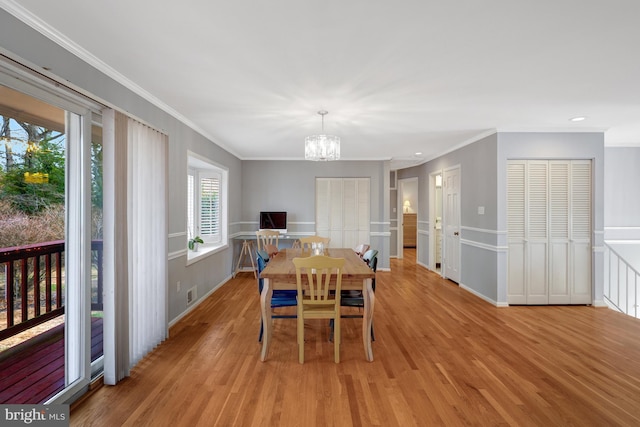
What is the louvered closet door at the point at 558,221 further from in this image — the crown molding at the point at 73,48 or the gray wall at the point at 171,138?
the crown molding at the point at 73,48

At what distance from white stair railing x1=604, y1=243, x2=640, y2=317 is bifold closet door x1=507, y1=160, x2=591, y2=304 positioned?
1037mm

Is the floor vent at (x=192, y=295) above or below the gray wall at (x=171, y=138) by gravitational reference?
below

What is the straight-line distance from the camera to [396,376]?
7.83 feet

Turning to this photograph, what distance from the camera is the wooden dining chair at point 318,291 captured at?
8.10 ft

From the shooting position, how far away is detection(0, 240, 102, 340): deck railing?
2158 mm

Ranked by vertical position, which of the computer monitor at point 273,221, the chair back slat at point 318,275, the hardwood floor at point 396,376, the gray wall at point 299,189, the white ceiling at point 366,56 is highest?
the white ceiling at point 366,56

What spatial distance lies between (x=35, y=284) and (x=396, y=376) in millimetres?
3115

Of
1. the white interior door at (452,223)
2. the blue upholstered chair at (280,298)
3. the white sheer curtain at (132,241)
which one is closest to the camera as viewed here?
the white sheer curtain at (132,241)

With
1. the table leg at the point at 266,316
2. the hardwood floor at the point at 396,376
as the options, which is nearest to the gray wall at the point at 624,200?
the hardwood floor at the point at 396,376

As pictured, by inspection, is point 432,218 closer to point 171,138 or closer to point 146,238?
point 171,138

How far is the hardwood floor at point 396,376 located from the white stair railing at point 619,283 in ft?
4.44

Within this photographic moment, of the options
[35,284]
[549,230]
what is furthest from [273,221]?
[549,230]

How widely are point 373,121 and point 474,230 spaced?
8.35 feet

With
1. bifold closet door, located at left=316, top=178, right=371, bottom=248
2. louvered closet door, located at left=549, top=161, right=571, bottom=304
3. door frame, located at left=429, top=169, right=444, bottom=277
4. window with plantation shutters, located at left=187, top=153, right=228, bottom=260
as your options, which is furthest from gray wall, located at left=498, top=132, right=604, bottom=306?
window with plantation shutters, located at left=187, top=153, right=228, bottom=260
